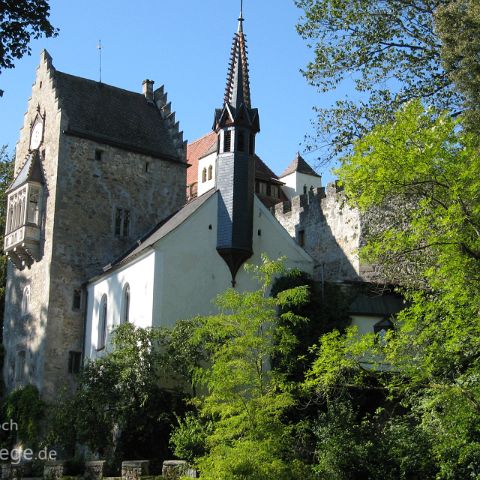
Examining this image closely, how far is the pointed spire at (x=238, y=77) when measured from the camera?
37031mm

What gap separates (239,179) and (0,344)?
15.7 meters

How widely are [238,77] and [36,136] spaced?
11960 mm

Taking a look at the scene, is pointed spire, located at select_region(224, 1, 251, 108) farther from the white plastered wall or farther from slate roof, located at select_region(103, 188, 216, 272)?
the white plastered wall

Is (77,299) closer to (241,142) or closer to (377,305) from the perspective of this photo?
(241,142)

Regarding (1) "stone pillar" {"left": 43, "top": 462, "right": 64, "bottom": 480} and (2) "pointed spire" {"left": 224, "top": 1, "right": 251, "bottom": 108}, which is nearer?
(1) "stone pillar" {"left": 43, "top": 462, "right": 64, "bottom": 480}

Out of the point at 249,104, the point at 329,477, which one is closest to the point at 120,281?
the point at 249,104

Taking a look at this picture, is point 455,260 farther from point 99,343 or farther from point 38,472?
point 99,343

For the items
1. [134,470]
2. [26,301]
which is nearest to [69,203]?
[26,301]

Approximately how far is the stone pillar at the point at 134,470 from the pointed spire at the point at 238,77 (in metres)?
16.5

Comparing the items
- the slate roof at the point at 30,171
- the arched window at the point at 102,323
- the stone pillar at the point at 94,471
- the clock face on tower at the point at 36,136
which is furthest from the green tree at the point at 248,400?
the clock face on tower at the point at 36,136

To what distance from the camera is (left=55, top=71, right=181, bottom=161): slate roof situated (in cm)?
4244

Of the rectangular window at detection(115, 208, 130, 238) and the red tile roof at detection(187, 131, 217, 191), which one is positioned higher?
the red tile roof at detection(187, 131, 217, 191)

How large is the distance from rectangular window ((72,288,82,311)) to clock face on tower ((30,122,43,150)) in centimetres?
798

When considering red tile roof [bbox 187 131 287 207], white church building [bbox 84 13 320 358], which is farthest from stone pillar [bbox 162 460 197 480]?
red tile roof [bbox 187 131 287 207]
